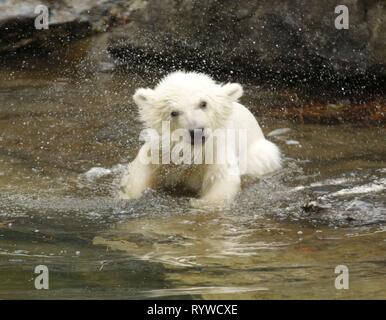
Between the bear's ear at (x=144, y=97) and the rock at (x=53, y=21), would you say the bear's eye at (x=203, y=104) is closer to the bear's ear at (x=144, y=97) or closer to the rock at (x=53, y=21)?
the bear's ear at (x=144, y=97)

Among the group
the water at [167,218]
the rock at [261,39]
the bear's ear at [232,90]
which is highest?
the rock at [261,39]

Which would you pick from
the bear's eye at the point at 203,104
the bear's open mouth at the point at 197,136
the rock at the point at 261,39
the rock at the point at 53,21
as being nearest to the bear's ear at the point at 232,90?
the bear's eye at the point at 203,104

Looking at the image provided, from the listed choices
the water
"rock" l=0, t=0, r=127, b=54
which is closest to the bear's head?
the water

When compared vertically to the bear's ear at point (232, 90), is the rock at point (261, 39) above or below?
above

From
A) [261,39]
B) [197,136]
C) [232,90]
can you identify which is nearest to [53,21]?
[261,39]

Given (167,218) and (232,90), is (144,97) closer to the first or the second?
(232,90)

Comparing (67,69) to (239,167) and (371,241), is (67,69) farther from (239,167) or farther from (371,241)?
(371,241)

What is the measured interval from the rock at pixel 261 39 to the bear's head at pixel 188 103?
3.09m

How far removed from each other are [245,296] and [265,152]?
3.19m

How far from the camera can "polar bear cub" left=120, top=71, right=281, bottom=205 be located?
19.1 ft

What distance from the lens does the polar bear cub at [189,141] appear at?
5.83m

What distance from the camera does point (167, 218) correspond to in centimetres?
546

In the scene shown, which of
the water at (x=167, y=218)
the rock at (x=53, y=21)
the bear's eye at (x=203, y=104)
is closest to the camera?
the water at (x=167, y=218)

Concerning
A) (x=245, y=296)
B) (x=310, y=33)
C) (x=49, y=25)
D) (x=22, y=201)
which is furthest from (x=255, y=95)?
(x=245, y=296)
